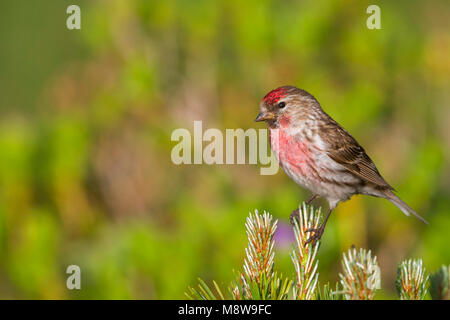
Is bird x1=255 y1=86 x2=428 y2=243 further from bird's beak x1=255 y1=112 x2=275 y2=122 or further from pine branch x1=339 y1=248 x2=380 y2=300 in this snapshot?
pine branch x1=339 y1=248 x2=380 y2=300

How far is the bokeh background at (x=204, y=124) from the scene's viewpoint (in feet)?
16.9

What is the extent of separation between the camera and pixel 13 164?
5.29 metres

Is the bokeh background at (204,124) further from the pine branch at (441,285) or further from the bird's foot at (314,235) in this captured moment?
the pine branch at (441,285)

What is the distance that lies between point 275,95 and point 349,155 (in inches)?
23.5

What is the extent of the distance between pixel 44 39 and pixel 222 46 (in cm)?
283

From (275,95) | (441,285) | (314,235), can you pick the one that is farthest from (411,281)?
(275,95)

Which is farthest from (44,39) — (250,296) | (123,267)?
(250,296)

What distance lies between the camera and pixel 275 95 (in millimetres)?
3121

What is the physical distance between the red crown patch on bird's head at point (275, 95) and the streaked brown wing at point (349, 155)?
0.40 metres

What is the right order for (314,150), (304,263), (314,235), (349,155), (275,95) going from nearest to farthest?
(304,263) < (314,235) < (275,95) < (314,150) < (349,155)

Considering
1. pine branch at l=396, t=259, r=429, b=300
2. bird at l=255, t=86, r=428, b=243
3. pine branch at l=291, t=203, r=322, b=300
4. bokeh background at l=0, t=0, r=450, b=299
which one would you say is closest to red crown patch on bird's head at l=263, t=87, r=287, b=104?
bird at l=255, t=86, r=428, b=243

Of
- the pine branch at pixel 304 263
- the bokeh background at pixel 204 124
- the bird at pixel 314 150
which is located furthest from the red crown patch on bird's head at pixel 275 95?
the bokeh background at pixel 204 124

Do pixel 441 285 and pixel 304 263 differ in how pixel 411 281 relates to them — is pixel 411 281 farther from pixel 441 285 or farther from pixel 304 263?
pixel 304 263
